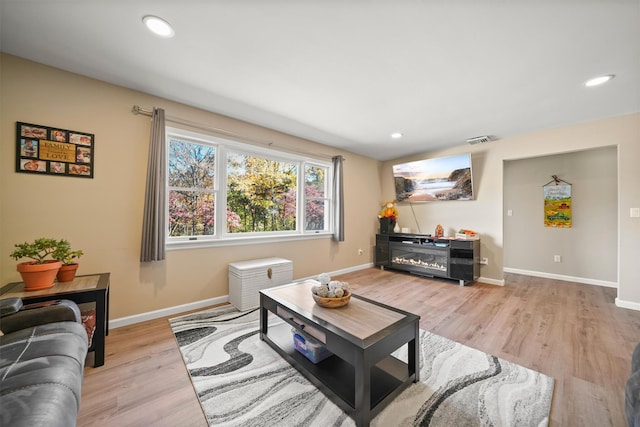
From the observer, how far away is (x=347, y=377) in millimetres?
1503

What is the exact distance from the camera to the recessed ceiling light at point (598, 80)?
209 centimetres

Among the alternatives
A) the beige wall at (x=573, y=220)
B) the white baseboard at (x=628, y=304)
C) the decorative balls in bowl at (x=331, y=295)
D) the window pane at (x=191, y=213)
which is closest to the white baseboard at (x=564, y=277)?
the beige wall at (x=573, y=220)

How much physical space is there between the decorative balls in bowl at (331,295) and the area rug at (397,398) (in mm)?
522

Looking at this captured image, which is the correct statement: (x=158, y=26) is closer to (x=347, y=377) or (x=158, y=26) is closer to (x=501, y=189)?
(x=347, y=377)

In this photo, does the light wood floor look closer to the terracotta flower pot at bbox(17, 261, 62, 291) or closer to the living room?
the living room

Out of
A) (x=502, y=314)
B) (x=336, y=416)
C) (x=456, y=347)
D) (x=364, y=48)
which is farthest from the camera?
(x=502, y=314)

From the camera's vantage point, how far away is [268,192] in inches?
139

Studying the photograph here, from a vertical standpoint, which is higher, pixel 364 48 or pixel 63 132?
pixel 364 48

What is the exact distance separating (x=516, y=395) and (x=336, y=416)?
3.73ft

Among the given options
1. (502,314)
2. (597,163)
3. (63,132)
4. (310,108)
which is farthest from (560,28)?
(63,132)

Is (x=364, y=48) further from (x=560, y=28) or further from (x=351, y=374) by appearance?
(x=351, y=374)

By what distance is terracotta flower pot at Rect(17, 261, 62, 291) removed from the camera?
1.61m

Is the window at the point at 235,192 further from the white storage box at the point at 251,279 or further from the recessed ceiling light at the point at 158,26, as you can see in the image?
the recessed ceiling light at the point at 158,26

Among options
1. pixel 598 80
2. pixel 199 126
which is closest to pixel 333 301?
pixel 199 126
